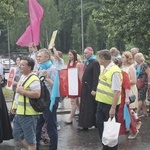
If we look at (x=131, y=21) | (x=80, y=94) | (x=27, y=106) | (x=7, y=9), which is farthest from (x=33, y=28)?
(x=7, y=9)

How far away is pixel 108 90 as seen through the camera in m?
6.28

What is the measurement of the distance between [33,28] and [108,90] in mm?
2598

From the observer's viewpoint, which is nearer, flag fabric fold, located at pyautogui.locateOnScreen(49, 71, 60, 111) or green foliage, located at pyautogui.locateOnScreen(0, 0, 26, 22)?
flag fabric fold, located at pyautogui.locateOnScreen(49, 71, 60, 111)

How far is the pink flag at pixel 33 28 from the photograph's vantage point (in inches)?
321

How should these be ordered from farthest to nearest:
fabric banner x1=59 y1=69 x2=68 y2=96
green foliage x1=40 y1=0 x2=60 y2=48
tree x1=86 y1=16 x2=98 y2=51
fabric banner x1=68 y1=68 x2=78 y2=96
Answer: tree x1=86 y1=16 x2=98 y2=51, green foliage x1=40 y1=0 x2=60 y2=48, fabric banner x1=68 y1=68 x2=78 y2=96, fabric banner x1=59 y1=69 x2=68 y2=96

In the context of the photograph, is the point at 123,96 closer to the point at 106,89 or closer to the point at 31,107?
the point at 106,89

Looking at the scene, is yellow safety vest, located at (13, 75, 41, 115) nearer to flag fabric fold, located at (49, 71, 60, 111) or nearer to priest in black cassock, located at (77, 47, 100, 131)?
flag fabric fold, located at (49, 71, 60, 111)

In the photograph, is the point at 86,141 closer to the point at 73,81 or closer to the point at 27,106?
the point at 73,81

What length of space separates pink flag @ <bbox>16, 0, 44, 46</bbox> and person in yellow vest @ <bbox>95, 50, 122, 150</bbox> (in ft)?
7.37

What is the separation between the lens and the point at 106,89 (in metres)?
6.29

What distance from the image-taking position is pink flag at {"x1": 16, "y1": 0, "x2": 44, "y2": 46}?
8.16 m

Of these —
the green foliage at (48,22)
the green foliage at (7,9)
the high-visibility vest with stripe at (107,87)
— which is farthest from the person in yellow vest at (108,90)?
the green foliage at (48,22)

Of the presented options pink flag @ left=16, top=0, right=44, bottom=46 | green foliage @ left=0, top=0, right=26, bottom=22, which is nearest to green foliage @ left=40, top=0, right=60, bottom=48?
green foliage @ left=0, top=0, right=26, bottom=22

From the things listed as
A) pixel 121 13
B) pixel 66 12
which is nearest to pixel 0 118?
pixel 121 13
